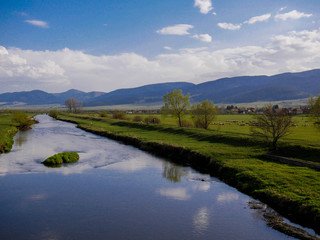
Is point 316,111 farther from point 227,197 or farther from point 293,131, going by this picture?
point 227,197

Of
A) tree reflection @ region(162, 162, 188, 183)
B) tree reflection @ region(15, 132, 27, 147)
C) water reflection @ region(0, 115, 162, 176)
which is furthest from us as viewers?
tree reflection @ region(15, 132, 27, 147)

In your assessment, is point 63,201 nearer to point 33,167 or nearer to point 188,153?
point 33,167

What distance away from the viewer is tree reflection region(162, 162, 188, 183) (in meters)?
29.3

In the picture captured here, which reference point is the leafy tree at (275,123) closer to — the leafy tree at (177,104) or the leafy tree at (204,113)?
the leafy tree at (204,113)

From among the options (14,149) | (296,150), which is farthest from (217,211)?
(14,149)

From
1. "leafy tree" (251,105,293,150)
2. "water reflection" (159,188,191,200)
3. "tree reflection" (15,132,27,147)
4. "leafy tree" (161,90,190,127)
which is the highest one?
"leafy tree" (161,90,190,127)

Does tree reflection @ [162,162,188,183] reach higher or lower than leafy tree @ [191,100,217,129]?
lower

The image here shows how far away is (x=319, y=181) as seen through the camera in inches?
880

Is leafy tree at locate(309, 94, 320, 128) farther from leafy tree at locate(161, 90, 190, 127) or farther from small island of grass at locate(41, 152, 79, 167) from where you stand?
small island of grass at locate(41, 152, 79, 167)

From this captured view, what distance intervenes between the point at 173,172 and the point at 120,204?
11.5m

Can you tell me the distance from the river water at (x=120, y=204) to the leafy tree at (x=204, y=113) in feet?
125

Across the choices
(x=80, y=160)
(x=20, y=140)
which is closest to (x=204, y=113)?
(x=80, y=160)

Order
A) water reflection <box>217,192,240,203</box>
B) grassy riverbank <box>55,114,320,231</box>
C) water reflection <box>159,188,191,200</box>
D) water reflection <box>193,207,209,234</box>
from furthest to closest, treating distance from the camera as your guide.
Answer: water reflection <box>159,188,191,200</box>
water reflection <box>217,192,240,203</box>
grassy riverbank <box>55,114,320,231</box>
water reflection <box>193,207,209,234</box>

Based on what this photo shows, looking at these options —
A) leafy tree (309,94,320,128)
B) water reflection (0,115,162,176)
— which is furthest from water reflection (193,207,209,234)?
leafy tree (309,94,320,128)
